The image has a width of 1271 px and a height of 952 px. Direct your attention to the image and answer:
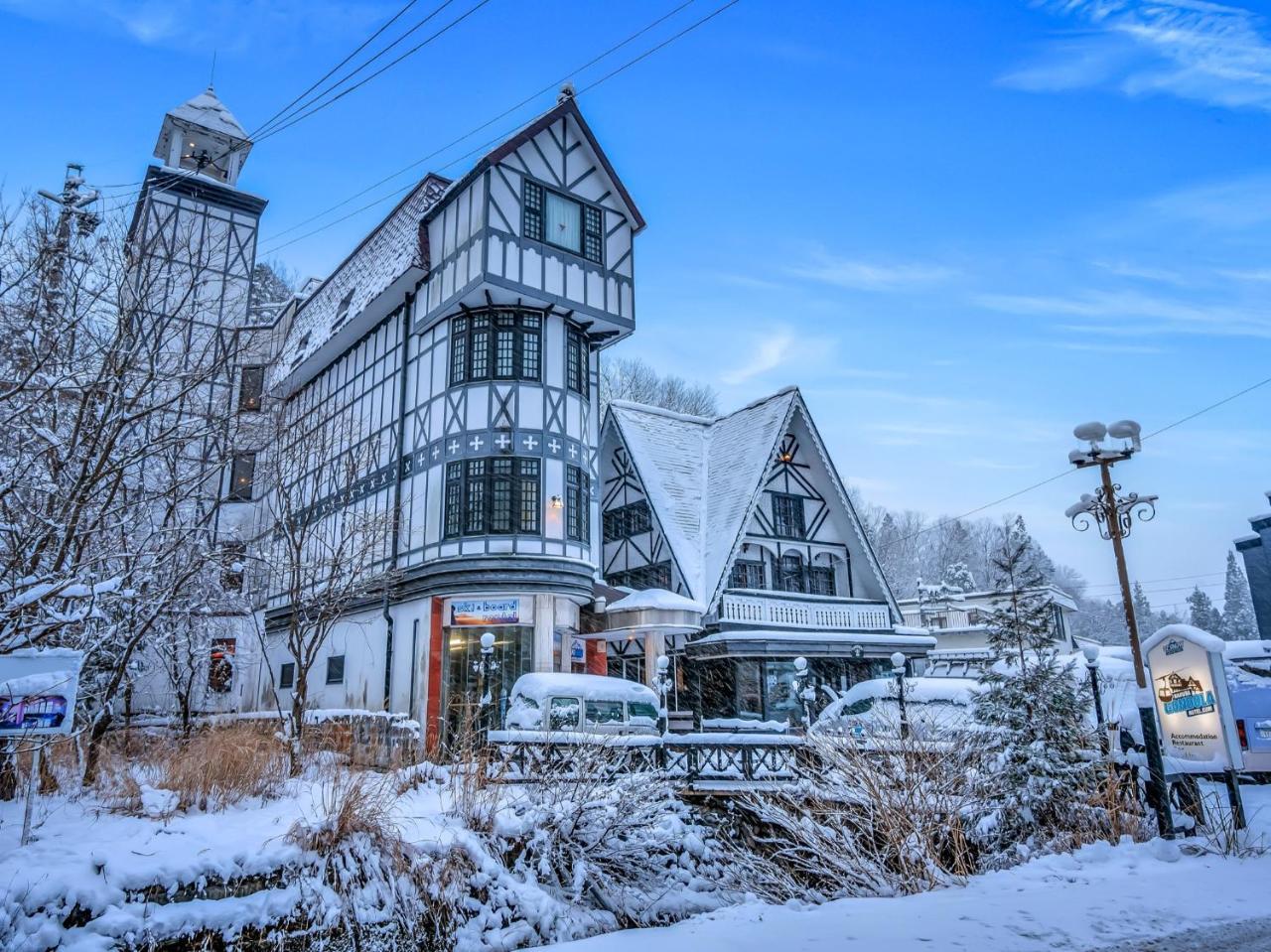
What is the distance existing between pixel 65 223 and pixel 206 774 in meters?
6.55

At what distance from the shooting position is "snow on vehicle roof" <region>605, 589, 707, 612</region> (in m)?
20.4

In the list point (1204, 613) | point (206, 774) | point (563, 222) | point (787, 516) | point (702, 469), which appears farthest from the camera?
point (1204, 613)

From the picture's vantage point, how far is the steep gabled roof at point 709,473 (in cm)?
2402

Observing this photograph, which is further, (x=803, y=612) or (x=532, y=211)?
(x=803, y=612)

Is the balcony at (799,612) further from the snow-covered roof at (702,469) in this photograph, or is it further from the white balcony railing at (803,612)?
the snow-covered roof at (702,469)

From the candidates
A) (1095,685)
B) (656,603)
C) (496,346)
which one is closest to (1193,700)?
(1095,685)

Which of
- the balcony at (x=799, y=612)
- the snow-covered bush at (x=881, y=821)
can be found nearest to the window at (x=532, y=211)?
the balcony at (x=799, y=612)

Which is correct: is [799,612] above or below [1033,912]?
above

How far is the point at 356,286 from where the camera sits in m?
26.0

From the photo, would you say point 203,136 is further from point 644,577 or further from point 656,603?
point 656,603

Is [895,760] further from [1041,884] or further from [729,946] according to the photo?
[729,946]

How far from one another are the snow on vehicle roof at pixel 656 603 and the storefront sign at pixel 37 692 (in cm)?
1371

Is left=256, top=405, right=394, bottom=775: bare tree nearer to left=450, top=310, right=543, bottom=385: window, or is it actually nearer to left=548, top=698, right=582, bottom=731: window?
left=450, top=310, right=543, bottom=385: window

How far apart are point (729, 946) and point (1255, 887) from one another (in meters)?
Answer: 4.97
